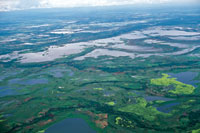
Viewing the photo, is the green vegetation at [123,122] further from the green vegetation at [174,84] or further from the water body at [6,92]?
the water body at [6,92]

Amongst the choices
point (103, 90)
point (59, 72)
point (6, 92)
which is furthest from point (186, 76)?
point (6, 92)

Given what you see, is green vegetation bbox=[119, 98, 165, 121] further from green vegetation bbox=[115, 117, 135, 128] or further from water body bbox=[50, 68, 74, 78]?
water body bbox=[50, 68, 74, 78]

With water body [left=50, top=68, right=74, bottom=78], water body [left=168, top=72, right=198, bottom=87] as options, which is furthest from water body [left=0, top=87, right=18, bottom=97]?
water body [left=168, top=72, right=198, bottom=87]

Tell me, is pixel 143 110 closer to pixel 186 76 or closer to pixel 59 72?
pixel 186 76

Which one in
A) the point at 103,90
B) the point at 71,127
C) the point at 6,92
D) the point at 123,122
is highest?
the point at 103,90

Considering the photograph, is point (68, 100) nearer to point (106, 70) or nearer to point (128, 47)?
point (106, 70)

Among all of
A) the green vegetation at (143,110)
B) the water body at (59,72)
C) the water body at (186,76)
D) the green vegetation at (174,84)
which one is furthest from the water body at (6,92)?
the water body at (186,76)

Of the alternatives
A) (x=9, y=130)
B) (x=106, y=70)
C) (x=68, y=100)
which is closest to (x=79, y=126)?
(x=68, y=100)
